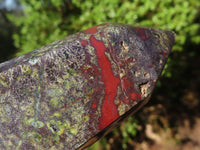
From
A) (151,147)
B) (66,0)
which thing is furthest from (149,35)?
(151,147)

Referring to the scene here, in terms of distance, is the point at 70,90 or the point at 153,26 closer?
the point at 70,90

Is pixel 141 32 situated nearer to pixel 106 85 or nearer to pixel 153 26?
pixel 106 85

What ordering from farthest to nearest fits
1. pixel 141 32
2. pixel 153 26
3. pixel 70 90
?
pixel 153 26, pixel 141 32, pixel 70 90

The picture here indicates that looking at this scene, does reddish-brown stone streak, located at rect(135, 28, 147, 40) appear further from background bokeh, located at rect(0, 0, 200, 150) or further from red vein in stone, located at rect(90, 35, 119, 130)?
background bokeh, located at rect(0, 0, 200, 150)

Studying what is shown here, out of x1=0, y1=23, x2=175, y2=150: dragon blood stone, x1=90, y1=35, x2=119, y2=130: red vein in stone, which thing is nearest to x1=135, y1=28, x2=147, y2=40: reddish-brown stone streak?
x1=0, y1=23, x2=175, y2=150: dragon blood stone

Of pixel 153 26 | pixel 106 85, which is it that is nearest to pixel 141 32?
pixel 106 85

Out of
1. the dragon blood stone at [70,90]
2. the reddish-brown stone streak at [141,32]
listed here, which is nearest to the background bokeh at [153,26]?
the reddish-brown stone streak at [141,32]

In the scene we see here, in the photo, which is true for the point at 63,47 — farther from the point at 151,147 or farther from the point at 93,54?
the point at 151,147

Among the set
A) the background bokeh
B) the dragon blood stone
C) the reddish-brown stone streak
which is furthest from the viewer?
the background bokeh
